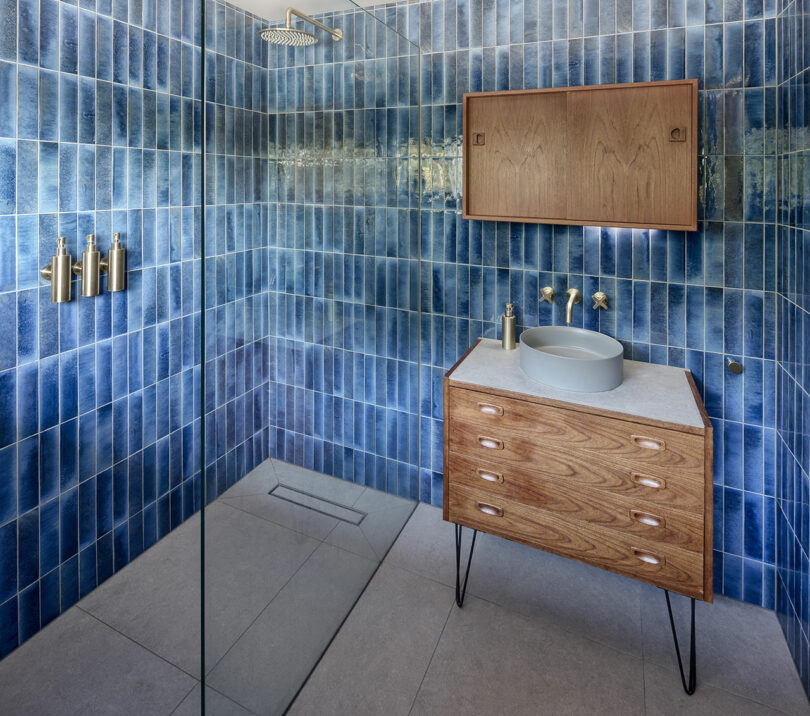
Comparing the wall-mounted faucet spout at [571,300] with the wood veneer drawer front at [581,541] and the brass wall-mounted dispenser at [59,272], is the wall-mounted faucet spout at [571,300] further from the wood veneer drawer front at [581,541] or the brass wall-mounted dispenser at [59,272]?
the brass wall-mounted dispenser at [59,272]

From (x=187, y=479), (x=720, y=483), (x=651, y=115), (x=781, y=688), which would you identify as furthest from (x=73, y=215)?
(x=781, y=688)

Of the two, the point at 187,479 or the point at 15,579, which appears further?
the point at 187,479

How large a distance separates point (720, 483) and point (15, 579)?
2445 mm

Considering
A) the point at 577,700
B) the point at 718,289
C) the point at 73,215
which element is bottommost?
the point at 577,700

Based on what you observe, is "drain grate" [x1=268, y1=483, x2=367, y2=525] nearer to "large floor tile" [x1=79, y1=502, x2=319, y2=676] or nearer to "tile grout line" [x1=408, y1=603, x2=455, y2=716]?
"large floor tile" [x1=79, y1=502, x2=319, y2=676]

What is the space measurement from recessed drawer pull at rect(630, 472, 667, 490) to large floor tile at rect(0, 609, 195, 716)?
1.49 m

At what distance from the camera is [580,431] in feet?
5.27

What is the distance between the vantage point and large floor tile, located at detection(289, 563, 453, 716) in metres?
1.55

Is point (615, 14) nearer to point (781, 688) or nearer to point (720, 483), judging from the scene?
point (720, 483)

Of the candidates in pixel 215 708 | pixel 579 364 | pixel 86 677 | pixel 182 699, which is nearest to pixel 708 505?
pixel 579 364

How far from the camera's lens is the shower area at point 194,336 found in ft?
4.46

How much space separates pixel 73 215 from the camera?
172 cm

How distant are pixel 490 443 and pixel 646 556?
0.56m

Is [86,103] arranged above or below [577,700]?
above
